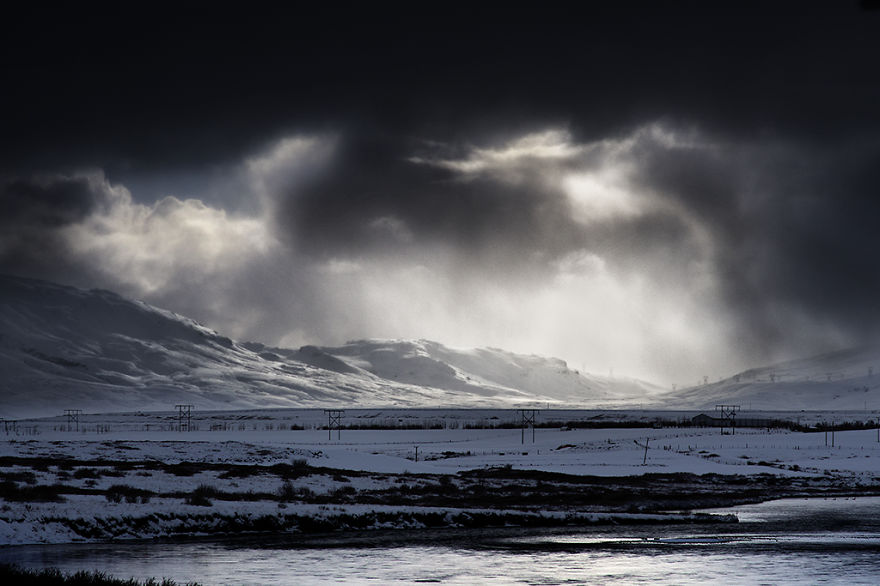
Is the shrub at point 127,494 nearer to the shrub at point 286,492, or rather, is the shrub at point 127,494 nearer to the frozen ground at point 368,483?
the frozen ground at point 368,483

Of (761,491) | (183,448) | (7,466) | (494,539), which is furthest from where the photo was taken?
(183,448)

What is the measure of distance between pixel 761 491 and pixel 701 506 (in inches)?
422

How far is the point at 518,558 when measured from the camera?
3488cm

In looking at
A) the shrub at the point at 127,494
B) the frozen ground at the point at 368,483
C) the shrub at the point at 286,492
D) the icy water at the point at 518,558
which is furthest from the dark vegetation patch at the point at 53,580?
the shrub at the point at 286,492

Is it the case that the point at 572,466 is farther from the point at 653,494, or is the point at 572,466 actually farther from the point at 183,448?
the point at 183,448

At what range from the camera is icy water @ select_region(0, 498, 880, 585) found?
30.4 m

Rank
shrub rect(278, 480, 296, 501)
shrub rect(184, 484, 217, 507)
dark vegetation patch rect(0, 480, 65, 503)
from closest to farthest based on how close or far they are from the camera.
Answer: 1. dark vegetation patch rect(0, 480, 65, 503)
2. shrub rect(184, 484, 217, 507)
3. shrub rect(278, 480, 296, 501)

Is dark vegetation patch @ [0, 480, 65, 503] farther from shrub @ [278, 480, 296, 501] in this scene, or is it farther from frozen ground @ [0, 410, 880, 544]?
shrub @ [278, 480, 296, 501]

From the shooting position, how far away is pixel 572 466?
269ft

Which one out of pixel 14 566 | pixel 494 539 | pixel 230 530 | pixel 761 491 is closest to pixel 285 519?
pixel 230 530

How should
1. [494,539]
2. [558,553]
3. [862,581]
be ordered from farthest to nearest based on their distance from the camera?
[494,539] → [558,553] → [862,581]

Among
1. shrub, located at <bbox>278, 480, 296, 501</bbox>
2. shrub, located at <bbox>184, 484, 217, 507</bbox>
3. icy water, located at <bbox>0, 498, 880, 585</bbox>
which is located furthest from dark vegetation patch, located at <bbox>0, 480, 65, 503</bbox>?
shrub, located at <bbox>278, 480, 296, 501</bbox>

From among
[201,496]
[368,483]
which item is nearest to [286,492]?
[201,496]

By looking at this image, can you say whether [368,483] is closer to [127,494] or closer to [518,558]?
[127,494]
